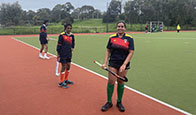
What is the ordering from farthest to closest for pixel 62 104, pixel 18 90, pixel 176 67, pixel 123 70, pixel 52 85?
1. pixel 176 67
2. pixel 52 85
3. pixel 18 90
4. pixel 62 104
5. pixel 123 70

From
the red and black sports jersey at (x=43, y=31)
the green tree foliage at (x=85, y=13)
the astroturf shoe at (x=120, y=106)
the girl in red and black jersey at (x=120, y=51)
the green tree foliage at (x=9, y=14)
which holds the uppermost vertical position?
the green tree foliage at (x=85, y=13)

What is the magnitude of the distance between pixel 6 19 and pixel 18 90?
195ft

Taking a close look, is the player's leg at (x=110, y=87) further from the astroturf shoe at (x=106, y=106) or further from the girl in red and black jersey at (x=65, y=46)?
the girl in red and black jersey at (x=65, y=46)

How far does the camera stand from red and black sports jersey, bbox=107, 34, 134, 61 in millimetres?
3893

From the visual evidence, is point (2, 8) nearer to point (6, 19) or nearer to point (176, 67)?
point (6, 19)

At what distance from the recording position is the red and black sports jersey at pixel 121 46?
3893 mm

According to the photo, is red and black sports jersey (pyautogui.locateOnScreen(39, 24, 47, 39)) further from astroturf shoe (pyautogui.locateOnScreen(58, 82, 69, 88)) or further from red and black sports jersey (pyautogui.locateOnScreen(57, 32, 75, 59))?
astroturf shoe (pyautogui.locateOnScreen(58, 82, 69, 88))

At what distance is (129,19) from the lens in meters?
69.1

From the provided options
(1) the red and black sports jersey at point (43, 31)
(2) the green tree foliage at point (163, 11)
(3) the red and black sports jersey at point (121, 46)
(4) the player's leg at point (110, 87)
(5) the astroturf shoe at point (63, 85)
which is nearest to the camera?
(3) the red and black sports jersey at point (121, 46)

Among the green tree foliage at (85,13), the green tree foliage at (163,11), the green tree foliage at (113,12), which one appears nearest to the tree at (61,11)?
the green tree foliage at (85,13)

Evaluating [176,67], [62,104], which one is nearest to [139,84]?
[62,104]

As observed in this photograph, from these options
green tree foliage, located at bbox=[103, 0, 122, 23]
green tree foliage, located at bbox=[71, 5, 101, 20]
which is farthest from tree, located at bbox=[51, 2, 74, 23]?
green tree foliage, located at bbox=[103, 0, 122, 23]

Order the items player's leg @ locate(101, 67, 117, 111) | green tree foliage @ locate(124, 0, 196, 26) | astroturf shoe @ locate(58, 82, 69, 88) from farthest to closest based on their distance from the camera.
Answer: green tree foliage @ locate(124, 0, 196, 26) < astroturf shoe @ locate(58, 82, 69, 88) < player's leg @ locate(101, 67, 117, 111)

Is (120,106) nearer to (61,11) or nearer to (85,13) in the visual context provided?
(61,11)
